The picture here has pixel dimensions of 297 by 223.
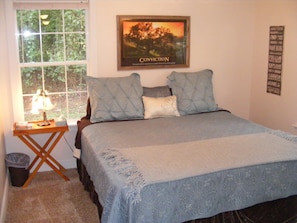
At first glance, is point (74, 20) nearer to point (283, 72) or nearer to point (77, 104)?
point (77, 104)

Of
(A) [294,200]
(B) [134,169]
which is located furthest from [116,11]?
(A) [294,200]

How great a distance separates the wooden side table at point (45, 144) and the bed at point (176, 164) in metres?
0.25

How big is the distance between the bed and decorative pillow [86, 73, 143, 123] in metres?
0.01

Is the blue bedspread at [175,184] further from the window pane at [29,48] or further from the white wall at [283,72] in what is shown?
the window pane at [29,48]

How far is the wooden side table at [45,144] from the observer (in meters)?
3.73

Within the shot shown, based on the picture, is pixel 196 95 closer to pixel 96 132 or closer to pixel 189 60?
pixel 189 60

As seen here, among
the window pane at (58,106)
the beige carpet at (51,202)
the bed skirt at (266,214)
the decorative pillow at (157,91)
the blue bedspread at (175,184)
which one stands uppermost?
the decorative pillow at (157,91)

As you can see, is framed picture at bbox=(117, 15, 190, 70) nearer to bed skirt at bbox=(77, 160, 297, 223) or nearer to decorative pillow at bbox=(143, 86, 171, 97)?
decorative pillow at bbox=(143, 86, 171, 97)

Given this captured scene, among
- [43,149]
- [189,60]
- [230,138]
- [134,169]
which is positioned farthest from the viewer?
[189,60]

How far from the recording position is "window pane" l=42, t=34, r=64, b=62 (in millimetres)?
4113

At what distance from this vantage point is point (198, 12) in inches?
177

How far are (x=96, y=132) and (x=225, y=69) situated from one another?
209 cm

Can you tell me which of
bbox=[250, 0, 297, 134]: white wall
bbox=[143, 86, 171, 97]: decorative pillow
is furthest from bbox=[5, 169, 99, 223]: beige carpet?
bbox=[250, 0, 297, 134]: white wall

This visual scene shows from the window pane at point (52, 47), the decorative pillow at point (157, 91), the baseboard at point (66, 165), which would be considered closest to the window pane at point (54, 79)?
the window pane at point (52, 47)
